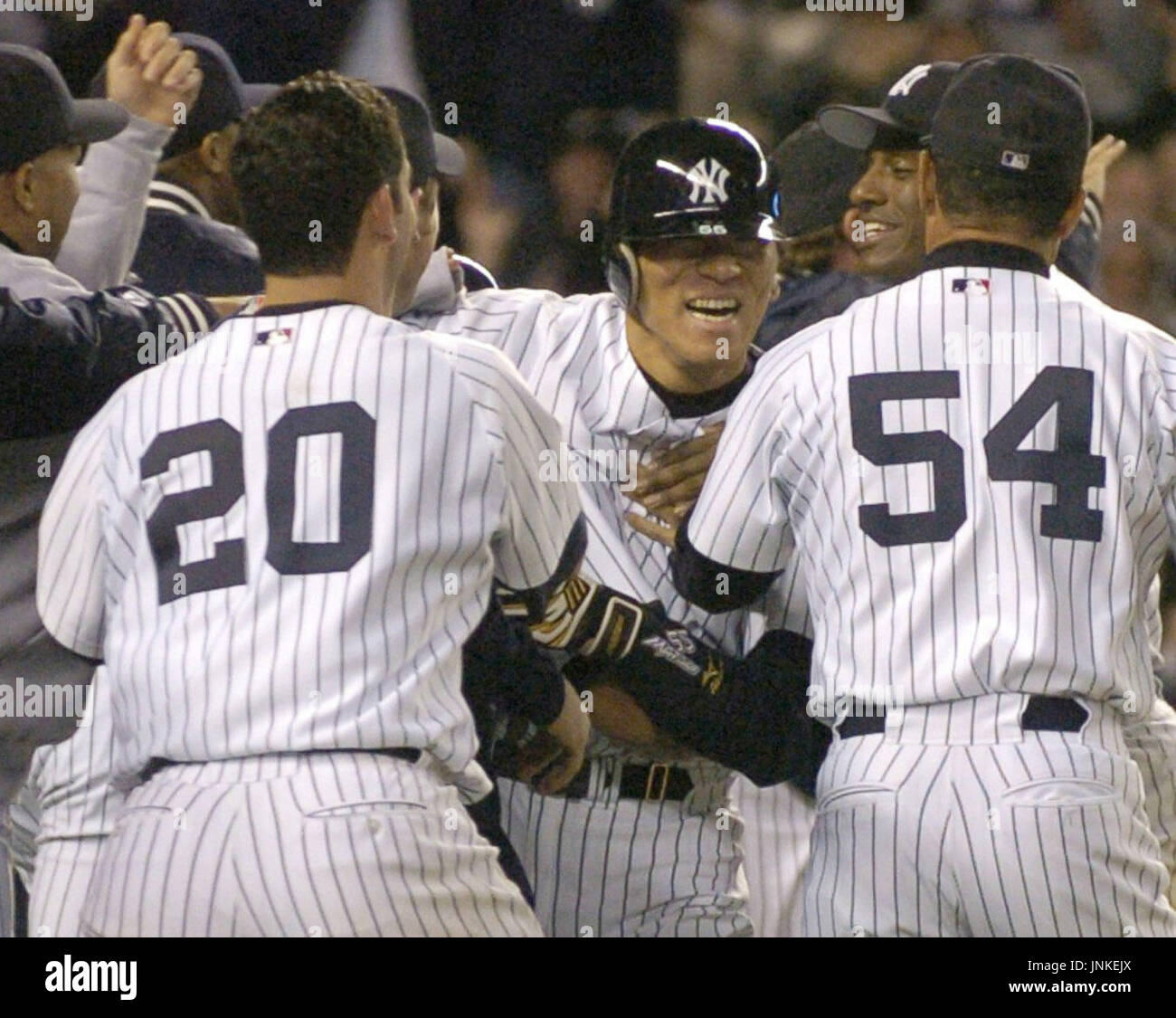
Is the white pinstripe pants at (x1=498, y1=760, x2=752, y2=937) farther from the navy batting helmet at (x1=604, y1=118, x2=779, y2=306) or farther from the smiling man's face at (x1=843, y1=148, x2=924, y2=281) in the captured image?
the smiling man's face at (x1=843, y1=148, x2=924, y2=281)

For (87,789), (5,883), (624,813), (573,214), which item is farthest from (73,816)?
(573,214)

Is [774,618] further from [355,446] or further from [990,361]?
[355,446]

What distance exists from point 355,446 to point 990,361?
75 cm

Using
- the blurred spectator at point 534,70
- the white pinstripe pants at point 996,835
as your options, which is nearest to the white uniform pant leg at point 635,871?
the white pinstripe pants at point 996,835

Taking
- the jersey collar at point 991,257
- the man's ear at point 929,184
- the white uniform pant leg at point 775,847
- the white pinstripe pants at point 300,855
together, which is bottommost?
the white uniform pant leg at point 775,847

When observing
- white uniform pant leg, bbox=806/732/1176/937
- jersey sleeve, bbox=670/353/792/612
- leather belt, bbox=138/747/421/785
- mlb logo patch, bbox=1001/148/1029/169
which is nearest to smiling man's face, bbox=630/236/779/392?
jersey sleeve, bbox=670/353/792/612

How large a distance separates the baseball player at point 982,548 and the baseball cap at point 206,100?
4.63ft

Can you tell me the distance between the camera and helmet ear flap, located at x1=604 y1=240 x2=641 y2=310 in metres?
2.84

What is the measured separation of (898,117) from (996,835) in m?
1.54

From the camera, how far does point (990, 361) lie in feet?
7.61

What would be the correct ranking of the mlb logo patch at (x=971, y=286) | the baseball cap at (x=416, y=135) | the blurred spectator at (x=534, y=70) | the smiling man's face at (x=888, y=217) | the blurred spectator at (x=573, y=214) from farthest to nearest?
the blurred spectator at (x=534, y=70)
the blurred spectator at (x=573, y=214)
the smiling man's face at (x=888, y=217)
the baseball cap at (x=416, y=135)
the mlb logo patch at (x=971, y=286)

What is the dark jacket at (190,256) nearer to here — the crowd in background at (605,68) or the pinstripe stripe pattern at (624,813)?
the pinstripe stripe pattern at (624,813)

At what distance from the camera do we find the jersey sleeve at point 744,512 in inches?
96.6

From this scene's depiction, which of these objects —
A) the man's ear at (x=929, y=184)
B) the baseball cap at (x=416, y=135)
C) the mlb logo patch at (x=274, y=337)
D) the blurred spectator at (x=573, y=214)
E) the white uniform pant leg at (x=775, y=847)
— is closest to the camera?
the mlb logo patch at (x=274, y=337)
